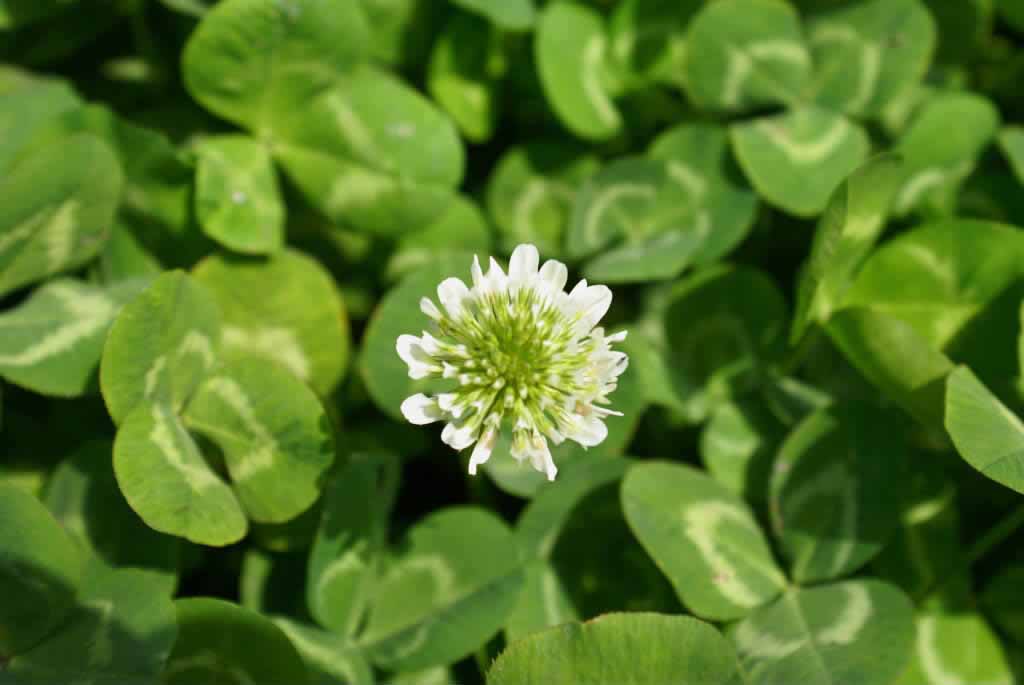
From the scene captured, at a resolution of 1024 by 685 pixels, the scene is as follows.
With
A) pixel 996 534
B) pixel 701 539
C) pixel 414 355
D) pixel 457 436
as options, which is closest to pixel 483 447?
pixel 457 436

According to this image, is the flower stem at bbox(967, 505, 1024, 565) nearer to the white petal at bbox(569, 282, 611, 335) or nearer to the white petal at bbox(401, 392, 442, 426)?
the white petal at bbox(569, 282, 611, 335)

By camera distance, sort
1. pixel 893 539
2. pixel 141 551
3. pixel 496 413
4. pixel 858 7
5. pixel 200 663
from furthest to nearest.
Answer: pixel 858 7, pixel 893 539, pixel 141 551, pixel 200 663, pixel 496 413

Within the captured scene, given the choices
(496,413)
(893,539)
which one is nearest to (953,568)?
Result: (893,539)

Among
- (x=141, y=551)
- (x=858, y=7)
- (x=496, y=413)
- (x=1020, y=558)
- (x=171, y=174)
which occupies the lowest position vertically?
(x=141, y=551)

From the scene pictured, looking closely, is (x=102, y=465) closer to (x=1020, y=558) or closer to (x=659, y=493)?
(x=659, y=493)

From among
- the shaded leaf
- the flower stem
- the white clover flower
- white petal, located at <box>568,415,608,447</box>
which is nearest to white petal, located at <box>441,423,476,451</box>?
the white clover flower

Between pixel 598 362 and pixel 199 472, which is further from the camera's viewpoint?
pixel 199 472

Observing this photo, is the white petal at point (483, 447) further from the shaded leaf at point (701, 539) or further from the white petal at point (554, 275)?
the shaded leaf at point (701, 539)

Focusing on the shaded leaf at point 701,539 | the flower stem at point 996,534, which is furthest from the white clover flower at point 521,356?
the flower stem at point 996,534
